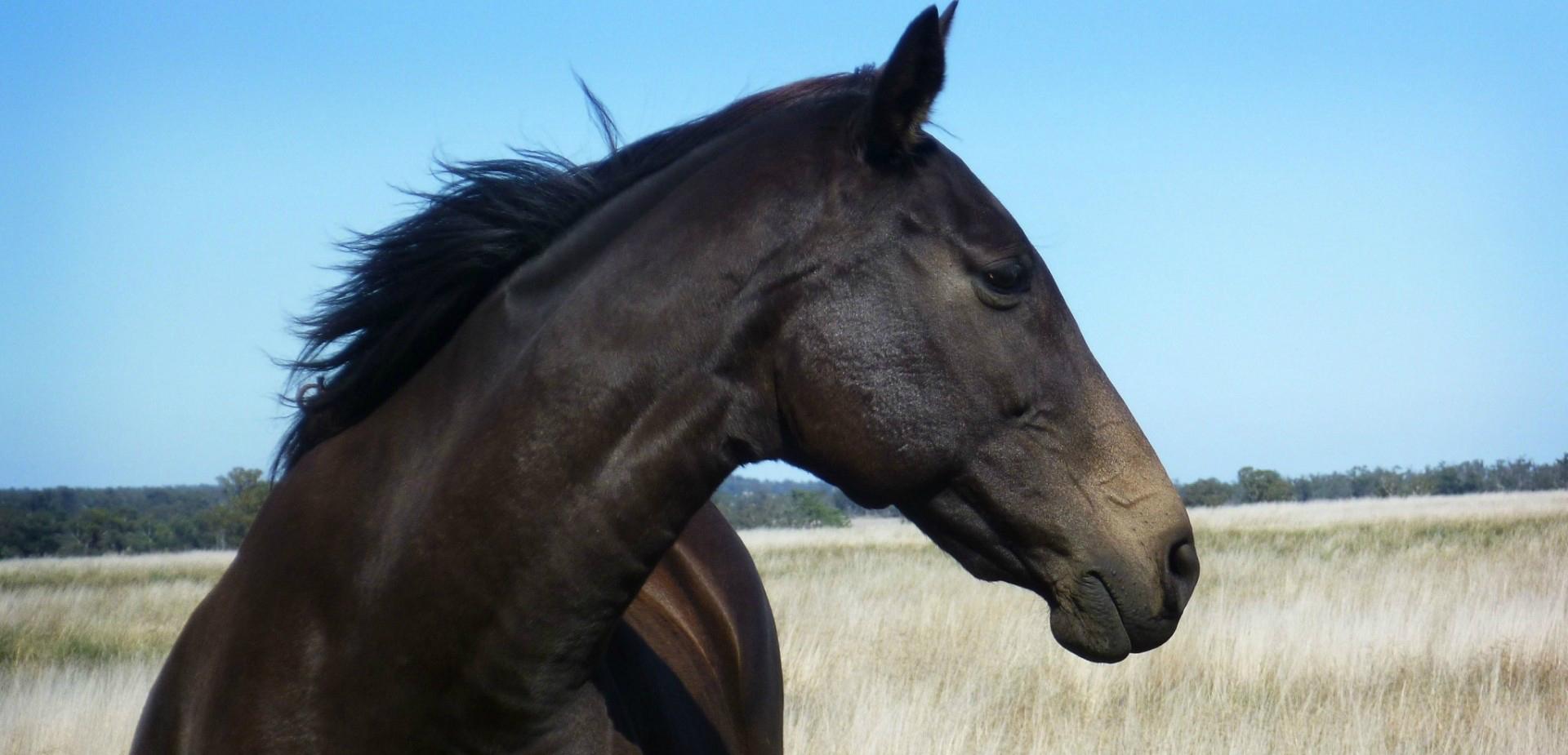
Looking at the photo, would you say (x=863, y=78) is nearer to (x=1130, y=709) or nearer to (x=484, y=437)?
(x=484, y=437)

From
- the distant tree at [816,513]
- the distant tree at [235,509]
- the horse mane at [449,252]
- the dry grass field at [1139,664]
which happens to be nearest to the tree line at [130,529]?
the distant tree at [235,509]

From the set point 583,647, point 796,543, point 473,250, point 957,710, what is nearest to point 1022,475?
point 583,647

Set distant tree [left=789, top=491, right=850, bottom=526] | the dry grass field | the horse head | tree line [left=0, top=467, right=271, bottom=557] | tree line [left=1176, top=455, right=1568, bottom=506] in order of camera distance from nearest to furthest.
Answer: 1. the horse head
2. the dry grass field
3. tree line [left=0, top=467, right=271, bottom=557]
4. distant tree [left=789, top=491, right=850, bottom=526]
5. tree line [left=1176, top=455, right=1568, bottom=506]

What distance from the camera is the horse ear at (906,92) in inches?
75.9

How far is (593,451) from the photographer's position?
1958 millimetres

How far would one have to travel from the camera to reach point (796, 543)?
22.6 m

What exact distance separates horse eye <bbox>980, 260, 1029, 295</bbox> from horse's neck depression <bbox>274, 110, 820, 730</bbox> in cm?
32

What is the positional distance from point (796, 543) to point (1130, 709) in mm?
16009

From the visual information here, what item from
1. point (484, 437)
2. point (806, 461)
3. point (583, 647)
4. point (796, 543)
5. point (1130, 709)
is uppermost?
point (484, 437)

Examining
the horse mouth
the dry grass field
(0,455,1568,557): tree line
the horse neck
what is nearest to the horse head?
the horse mouth

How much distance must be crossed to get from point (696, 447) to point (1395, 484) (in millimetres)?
60948

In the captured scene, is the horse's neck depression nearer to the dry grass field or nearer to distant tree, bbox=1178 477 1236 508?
the dry grass field

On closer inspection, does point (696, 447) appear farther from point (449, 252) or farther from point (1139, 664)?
point (1139, 664)

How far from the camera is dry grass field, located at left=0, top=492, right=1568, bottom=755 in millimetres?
6125
